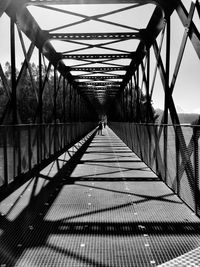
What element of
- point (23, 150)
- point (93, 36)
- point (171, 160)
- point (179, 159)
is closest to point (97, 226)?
point (179, 159)

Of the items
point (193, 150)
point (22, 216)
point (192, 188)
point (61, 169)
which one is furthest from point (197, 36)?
point (61, 169)

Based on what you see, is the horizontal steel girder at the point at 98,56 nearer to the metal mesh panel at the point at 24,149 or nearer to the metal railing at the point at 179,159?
the metal railing at the point at 179,159

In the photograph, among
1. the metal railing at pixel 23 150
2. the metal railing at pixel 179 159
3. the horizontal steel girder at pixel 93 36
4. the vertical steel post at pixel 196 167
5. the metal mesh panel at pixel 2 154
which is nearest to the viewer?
the vertical steel post at pixel 196 167

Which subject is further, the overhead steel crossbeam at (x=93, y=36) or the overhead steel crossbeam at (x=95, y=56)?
the overhead steel crossbeam at (x=95, y=56)

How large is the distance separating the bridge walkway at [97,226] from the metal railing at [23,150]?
424mm

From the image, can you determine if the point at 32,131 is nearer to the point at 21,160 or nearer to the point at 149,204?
the point at 21,160

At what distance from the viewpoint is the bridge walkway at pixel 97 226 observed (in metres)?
4.05

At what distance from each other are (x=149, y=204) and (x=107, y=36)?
26.5 feet

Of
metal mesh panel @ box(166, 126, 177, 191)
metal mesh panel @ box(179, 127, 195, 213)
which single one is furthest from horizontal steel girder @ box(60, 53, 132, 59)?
metal mesh panel @ box(179, 127, 195, 213)

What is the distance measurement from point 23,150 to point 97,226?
4083 mm

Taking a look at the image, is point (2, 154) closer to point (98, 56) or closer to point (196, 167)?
point (196, 167)

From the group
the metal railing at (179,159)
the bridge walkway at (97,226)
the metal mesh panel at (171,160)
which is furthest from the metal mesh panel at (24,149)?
the metal mesh panel at (171,160)

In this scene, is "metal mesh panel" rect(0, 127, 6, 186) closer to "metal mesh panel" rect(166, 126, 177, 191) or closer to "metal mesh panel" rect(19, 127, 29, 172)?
"metal mesh panel" rect(19, 127, 29, 172)

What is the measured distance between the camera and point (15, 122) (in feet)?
28.6
